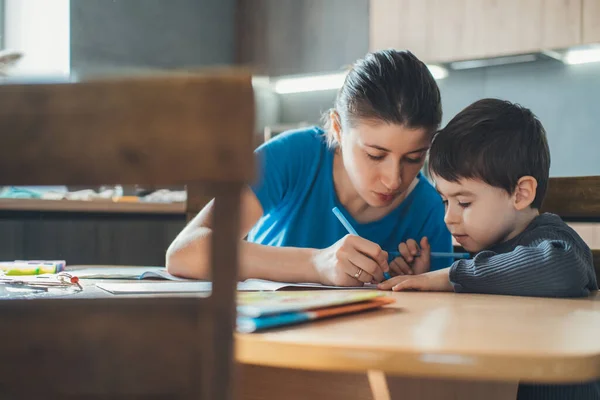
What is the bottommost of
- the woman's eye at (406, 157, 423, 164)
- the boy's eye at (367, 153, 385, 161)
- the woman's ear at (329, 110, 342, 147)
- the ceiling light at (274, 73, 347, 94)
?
the woman's eye at (406, 157, 423, 164)

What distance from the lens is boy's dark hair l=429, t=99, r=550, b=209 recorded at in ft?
4.19

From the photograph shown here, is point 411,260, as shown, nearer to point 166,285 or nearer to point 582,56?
point 166,285

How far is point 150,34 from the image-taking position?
3.90m

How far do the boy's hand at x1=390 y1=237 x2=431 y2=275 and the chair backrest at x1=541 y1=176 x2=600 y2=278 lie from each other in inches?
11.7

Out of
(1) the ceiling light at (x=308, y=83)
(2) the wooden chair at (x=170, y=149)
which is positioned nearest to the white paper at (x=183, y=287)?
(2) the wooden chair at (x=170, y=149)

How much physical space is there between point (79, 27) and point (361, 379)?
310 centimetres

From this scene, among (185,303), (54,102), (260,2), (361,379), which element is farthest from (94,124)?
(260,2)

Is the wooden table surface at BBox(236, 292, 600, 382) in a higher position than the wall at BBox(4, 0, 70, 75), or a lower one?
lower

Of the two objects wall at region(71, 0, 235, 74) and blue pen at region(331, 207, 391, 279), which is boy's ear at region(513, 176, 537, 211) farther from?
wall at region(71, 0, 235, 74)

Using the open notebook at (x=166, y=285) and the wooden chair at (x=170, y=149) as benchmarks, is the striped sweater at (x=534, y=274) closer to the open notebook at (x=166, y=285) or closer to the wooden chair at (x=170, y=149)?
the open notebook at (x=166, y=285)

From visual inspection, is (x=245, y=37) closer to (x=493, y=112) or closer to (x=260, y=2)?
(x=260, y=2)

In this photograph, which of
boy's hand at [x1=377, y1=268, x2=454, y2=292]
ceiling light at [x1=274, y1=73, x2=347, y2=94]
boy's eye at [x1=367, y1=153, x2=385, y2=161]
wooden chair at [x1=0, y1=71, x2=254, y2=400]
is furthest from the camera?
ceiling light at [x1=274, y1=73, x2=347, y2=94]

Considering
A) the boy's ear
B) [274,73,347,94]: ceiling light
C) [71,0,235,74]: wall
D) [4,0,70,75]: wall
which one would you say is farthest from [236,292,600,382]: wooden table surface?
[274,73,347,94]: ceiling light

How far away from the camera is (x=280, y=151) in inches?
61.7
